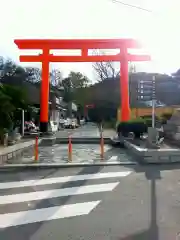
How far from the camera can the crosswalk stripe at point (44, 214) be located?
5.17m

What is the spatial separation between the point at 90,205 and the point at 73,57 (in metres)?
20.5

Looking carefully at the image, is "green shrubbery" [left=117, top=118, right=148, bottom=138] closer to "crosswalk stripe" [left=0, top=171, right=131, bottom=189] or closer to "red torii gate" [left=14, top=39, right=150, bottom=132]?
"red torii gate" [left=14, top=39, right=150, bottom=132]

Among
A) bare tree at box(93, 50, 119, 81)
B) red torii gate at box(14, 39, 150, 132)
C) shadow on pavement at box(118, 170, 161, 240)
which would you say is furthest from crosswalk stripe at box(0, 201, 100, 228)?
bare tree at box(93, 50, 119, 81)

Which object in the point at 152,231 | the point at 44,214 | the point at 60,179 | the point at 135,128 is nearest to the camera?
the point at 152,231

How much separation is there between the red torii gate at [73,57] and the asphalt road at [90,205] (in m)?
15.8

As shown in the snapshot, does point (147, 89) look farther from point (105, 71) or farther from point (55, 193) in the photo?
point (105, 71)

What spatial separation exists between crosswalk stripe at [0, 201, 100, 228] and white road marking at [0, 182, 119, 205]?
2.73 ft

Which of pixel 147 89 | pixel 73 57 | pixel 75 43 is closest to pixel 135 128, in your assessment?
pixel 147 89

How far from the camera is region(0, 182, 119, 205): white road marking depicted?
21.5 feet

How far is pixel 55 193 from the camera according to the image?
23.2ft

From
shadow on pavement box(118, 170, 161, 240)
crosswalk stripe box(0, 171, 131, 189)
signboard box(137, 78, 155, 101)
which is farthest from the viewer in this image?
signboard box(137, 78, 155, 101)

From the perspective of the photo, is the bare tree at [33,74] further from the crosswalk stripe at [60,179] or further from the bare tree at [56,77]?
the crosswalk stripe at [60,179]

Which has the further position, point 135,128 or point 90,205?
point 135,128

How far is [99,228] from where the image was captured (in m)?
4.87
